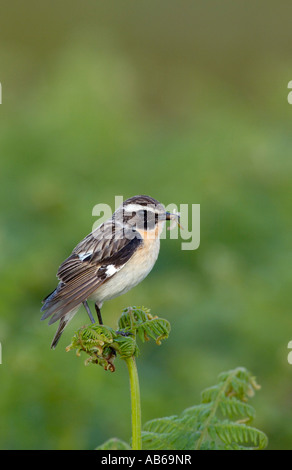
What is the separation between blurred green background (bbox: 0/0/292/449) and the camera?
6062mm

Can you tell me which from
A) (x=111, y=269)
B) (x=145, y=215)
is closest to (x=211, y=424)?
(x=111, y=269)

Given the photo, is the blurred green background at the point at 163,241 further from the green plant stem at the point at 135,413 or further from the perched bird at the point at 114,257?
the green plant stem at the point at 135,413

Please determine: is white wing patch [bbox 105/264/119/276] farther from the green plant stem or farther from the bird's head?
the green plant stem

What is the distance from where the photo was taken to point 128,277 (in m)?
4.24

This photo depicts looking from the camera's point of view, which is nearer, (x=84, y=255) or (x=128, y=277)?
(x=84, y=255)

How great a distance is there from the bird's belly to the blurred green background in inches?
75.1

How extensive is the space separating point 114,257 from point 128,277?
0.43 feet

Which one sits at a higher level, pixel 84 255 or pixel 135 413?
pixel 84 255

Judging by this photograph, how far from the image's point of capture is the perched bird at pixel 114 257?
387 centimetres

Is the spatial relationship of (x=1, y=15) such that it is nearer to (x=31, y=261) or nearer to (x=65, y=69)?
(x=65, y=69)

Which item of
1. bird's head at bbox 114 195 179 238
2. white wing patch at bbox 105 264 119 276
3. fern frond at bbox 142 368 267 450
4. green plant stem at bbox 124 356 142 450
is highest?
bird's head at bbox 114 195 179 238

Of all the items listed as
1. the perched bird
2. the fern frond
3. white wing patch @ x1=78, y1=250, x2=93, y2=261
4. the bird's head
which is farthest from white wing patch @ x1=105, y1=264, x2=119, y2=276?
the fern frond

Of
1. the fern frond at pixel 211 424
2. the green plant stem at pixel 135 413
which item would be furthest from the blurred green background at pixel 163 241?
the green plant stem at pixel 135 413

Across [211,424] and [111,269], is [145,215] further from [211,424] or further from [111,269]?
[211,424]
